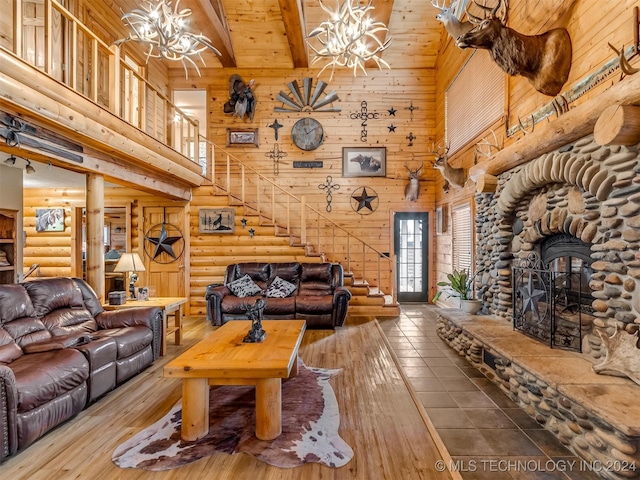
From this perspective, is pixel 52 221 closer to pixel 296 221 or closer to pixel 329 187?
pixel 296 221

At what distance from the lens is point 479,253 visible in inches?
177

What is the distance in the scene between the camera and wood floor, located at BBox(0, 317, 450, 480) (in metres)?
1.93

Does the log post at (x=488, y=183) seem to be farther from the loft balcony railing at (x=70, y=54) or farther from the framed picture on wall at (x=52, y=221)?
the framed picture on wall at (x=52, y=221)

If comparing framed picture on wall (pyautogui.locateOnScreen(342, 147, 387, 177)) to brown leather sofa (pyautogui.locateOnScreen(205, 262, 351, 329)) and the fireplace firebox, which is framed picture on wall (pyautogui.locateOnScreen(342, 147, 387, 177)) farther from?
the fireplace firebox

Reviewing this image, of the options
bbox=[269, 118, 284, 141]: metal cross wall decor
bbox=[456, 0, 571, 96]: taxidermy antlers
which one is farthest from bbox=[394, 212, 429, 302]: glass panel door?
bbox=[456, 0, 571, 96]: taxidermy antlers

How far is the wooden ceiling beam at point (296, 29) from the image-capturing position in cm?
564

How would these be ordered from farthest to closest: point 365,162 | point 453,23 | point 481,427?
point 365,162 → point 453,23 → point 481,427

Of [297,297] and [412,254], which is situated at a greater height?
[412,254]

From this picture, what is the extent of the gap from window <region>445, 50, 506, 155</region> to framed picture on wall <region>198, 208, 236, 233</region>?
4.40 metres

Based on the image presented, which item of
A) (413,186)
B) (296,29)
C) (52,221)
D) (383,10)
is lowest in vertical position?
(52,221)

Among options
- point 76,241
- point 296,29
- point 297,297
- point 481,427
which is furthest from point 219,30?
point 481,427

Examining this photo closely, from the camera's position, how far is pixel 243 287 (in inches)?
215

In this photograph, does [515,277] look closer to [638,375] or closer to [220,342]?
[638,375]

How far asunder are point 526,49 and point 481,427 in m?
3.34
